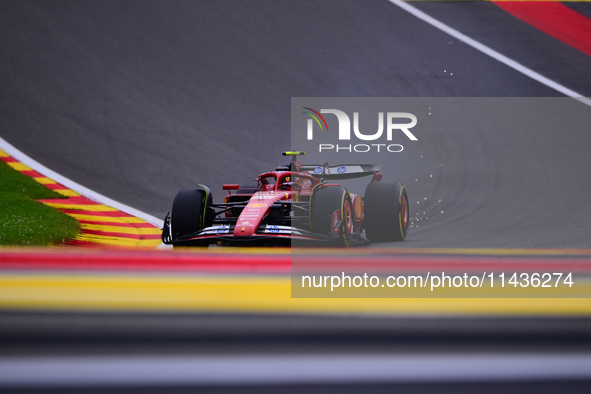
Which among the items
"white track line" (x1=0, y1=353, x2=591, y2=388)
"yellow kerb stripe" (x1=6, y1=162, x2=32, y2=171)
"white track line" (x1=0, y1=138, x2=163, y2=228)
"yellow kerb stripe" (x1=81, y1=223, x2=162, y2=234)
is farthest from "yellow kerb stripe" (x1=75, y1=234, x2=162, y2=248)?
"white track line" (x1=0, y1=353, x2=591, y2=388)

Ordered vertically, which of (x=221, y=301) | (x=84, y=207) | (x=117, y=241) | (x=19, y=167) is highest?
(x=19, y=167)

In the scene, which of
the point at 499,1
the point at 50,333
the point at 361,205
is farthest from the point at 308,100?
the point at 50,333

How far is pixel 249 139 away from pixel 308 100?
7.20 ft

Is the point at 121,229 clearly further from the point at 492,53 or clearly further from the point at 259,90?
the point at 492,53

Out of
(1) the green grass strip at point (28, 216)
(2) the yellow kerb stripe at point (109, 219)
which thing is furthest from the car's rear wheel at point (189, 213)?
(2) the yellow kerb stripe at point (109, 219)

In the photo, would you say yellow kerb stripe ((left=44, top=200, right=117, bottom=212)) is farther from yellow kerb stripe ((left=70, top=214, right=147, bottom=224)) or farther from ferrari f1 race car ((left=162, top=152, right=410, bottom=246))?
ferrari f1 race car ((left=162, top=152, right=410, bottom=246))

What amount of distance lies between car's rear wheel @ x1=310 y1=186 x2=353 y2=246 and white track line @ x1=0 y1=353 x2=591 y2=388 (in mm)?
3239

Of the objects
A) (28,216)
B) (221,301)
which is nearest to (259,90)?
(28,216)

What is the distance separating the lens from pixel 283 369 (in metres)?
1.84

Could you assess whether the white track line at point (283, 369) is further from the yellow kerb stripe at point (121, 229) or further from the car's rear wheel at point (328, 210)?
the yellow kerb stripe at point (121, 229)

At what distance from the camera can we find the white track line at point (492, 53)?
43.2ft

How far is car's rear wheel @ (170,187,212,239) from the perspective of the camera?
548cm

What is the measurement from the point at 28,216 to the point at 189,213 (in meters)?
1.97

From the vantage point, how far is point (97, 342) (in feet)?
6.48
